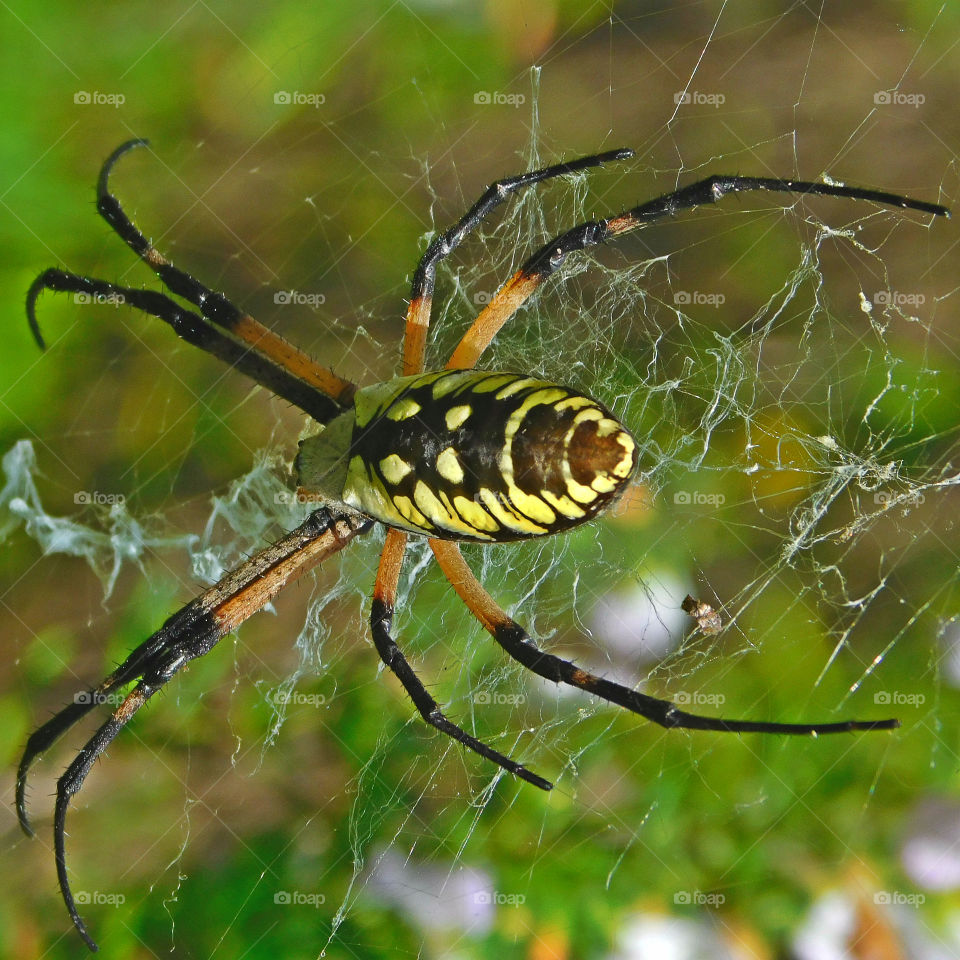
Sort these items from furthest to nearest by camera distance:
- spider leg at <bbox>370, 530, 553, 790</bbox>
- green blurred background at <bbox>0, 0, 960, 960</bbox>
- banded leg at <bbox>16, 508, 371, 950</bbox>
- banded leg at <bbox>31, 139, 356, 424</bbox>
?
banded leg at <bbox>31, 139, 356, 424</bbox> → green blurred background at <bbox>0, 0, 960, 960</bbox> → banded leg at <bbox>16, 508, 371, 950</bbox> → spider leg at <bbox>370, 530, 553, 790</bbox>

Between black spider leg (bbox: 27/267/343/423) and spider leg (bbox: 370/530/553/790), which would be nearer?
spider leg (bbox: 370/530/553/790)

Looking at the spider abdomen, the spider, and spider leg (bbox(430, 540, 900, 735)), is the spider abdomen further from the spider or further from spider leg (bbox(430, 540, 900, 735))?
spider leg (bbox(430, 540, 900, 735))

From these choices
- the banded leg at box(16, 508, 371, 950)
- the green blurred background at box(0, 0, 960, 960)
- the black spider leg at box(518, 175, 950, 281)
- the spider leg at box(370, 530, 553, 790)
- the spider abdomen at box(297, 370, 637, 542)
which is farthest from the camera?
the green blurred background at box(0, 0, 960, 960)

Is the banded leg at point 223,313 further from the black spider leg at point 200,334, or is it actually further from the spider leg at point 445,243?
the spider leg at point 445,243

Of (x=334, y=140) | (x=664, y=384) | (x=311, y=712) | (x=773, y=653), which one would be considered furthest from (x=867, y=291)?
(x=311, y=712)

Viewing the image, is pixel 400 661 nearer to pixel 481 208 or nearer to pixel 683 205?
pixel 481 208

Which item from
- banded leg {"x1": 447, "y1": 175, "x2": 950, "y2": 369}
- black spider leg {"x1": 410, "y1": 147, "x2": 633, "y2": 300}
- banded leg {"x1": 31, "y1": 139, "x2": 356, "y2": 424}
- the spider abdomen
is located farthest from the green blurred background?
the spider abdomen

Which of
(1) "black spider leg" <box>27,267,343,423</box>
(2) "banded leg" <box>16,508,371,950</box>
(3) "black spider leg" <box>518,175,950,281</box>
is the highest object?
(3) "black spider leg" <box>518,175,950,281</box>

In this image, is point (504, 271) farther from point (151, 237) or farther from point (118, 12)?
point (118, 12)

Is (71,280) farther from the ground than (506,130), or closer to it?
closer to it
